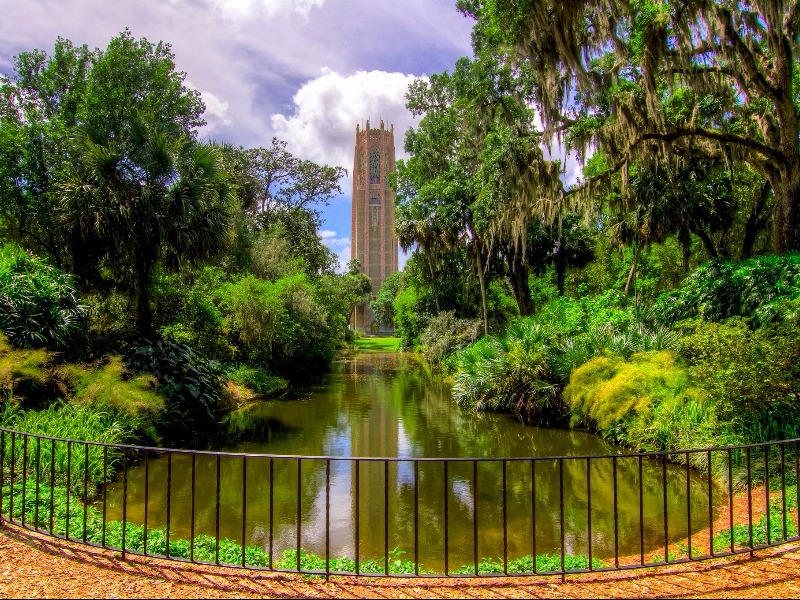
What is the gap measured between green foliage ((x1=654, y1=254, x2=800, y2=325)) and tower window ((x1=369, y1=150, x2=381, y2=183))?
3930 inches

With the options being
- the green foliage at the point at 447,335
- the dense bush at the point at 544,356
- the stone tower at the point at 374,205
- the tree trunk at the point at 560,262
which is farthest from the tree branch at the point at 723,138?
the stone tower at the point at 374,205

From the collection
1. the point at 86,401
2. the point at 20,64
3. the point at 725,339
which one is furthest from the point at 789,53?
the point at 20,64

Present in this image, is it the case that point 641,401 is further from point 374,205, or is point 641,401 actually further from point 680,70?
point 374,205

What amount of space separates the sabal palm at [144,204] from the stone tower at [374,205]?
91793 mm

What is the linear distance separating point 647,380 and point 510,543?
18.2ft

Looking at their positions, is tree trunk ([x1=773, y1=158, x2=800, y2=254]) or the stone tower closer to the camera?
tree trunk ([x1=773, y1=158, x2=800, y2=254])

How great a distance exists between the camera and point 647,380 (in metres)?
10.7

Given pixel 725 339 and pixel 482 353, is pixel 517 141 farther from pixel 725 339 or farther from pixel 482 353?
pixel 725 339

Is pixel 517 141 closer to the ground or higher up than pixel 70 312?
higher up

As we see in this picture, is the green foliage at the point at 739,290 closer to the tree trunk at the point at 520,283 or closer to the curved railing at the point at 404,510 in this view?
the curved railing at the point at 404,510

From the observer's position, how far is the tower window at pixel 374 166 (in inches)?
4281

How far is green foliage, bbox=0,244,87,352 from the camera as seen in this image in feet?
34.2

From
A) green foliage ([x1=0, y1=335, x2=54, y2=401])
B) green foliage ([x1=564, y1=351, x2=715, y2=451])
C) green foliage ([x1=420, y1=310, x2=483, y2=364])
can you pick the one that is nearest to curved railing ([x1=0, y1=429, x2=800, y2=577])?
green foliage ([x1=564, y1=351, x2=715, y2=451])

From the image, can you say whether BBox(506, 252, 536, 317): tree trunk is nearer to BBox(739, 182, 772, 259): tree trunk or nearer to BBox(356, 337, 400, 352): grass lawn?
BBox(739, 182, 772, 259): tree trunk
